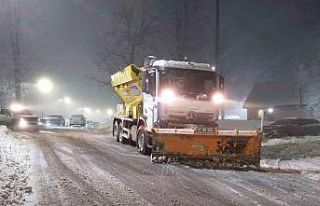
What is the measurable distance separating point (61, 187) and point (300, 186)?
593 cm

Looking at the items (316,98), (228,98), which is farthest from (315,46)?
(228,98)

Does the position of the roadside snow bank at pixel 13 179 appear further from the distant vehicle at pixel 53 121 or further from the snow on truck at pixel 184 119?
the distant vehicle at pixel 53 121

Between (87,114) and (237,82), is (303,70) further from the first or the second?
(87,114)

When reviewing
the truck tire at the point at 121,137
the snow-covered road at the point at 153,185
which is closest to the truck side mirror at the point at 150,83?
the snow-covered road at the point at 153,185

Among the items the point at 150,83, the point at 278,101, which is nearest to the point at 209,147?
the point at 150,83

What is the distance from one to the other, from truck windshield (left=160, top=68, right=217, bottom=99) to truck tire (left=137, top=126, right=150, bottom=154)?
233 cm

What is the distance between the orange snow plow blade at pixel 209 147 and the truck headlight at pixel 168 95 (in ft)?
6.33

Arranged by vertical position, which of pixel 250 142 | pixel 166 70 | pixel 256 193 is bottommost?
pixel 256 193

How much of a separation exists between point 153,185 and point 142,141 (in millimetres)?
7213

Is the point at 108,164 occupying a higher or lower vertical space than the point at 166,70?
lower

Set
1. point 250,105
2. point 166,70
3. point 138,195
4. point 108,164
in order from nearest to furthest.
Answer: point 138,195
point 108,164
point 166,70
point 250,105

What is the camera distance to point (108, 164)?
14.1m

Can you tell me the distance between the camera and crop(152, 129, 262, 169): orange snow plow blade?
14.8 meters

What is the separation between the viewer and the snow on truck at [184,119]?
582 inches
